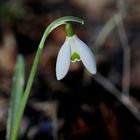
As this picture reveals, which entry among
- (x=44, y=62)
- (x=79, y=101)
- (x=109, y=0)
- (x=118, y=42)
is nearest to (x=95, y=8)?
(x=109, y=0)

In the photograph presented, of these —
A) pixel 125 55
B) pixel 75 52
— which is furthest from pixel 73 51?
pixel 125 55

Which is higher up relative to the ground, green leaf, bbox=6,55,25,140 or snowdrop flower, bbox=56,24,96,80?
snowdrop flower, bbox=56,24,96,80

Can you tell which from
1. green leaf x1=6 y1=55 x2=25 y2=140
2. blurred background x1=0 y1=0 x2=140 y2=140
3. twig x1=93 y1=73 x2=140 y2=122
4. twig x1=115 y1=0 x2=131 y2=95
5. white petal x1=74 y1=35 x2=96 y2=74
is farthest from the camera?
twig x1=115 y1=0 x2=131 y2=95

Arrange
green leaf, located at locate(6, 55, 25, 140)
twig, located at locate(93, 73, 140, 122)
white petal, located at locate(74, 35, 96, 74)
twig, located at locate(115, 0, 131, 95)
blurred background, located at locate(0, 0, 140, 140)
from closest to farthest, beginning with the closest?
white petal, located at locate(74, 35, 96, 74) → green leaf, located at locate(6, 55, 25, 140) → blurred background, located at locate(0, 0, 140, 140) → twig, located at locate(93, 73, 140, 122) → twig, located at locate(115, 0, 131, 95)

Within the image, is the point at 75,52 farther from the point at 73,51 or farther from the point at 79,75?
the point at 79,75

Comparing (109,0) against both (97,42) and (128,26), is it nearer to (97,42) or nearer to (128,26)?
(128,26)

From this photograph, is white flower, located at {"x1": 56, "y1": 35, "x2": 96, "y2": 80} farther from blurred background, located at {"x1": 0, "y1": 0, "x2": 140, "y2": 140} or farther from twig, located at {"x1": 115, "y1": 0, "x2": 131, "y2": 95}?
twig, located at {"x1": 115, "y1": 0, "x2": 131, "y2": 95}

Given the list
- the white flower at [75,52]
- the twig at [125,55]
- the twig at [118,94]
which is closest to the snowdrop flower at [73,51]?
the white flower at [75,52]

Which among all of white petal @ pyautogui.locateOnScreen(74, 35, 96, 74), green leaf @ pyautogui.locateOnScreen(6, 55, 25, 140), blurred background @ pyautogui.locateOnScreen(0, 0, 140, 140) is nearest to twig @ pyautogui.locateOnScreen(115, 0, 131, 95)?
blurred background @ pyautogui.locateOnScreen(0, 0, 140, 140)
